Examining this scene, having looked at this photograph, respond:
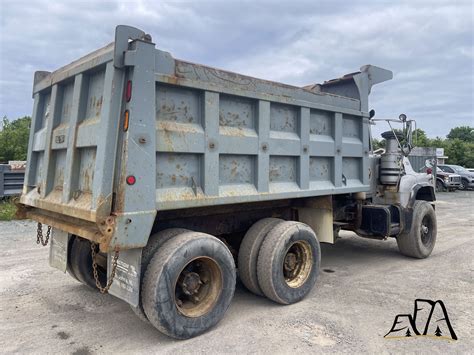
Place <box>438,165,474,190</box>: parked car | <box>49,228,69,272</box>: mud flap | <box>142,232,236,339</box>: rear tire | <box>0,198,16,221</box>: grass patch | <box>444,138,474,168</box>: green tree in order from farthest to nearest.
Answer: <box>444,138,474,168</box>: green tree, <box>438,165,474,190</box>: parked car, <box>0,198,16,221</box>: grass patch, <box>49,228,69,272</box>: mud flap, <box>142,232,236,339</box>: rear tire

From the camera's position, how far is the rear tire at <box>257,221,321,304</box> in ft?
14.2

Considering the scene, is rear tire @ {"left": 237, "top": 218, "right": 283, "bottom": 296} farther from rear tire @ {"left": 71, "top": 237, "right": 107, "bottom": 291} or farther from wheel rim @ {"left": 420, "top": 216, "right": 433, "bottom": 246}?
wheel rim @ {"left": 420, "top": 216, "right": 433, "bottom": 246}

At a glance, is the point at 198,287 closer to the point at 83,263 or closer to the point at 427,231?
the point at 83,263

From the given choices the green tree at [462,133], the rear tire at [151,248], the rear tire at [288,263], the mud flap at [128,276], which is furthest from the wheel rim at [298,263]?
the green tree at [462,133]

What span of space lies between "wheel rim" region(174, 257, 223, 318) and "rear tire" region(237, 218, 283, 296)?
72 cm

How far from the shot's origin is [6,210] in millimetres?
11148

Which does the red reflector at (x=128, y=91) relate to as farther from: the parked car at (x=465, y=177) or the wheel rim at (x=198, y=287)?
the parked car at (x=465, y=177)

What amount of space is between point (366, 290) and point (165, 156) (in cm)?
323

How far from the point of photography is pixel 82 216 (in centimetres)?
347

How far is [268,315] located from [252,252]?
2.32 ft

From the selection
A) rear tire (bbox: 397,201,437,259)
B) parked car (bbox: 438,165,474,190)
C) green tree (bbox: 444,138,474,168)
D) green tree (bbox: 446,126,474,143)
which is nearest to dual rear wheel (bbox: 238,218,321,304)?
rear tire (bbox: 397,201,437,259)

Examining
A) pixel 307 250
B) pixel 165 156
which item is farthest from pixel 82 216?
pixel 307 250

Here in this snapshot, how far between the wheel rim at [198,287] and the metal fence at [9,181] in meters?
10.7

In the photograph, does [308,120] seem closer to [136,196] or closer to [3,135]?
[136,196]
